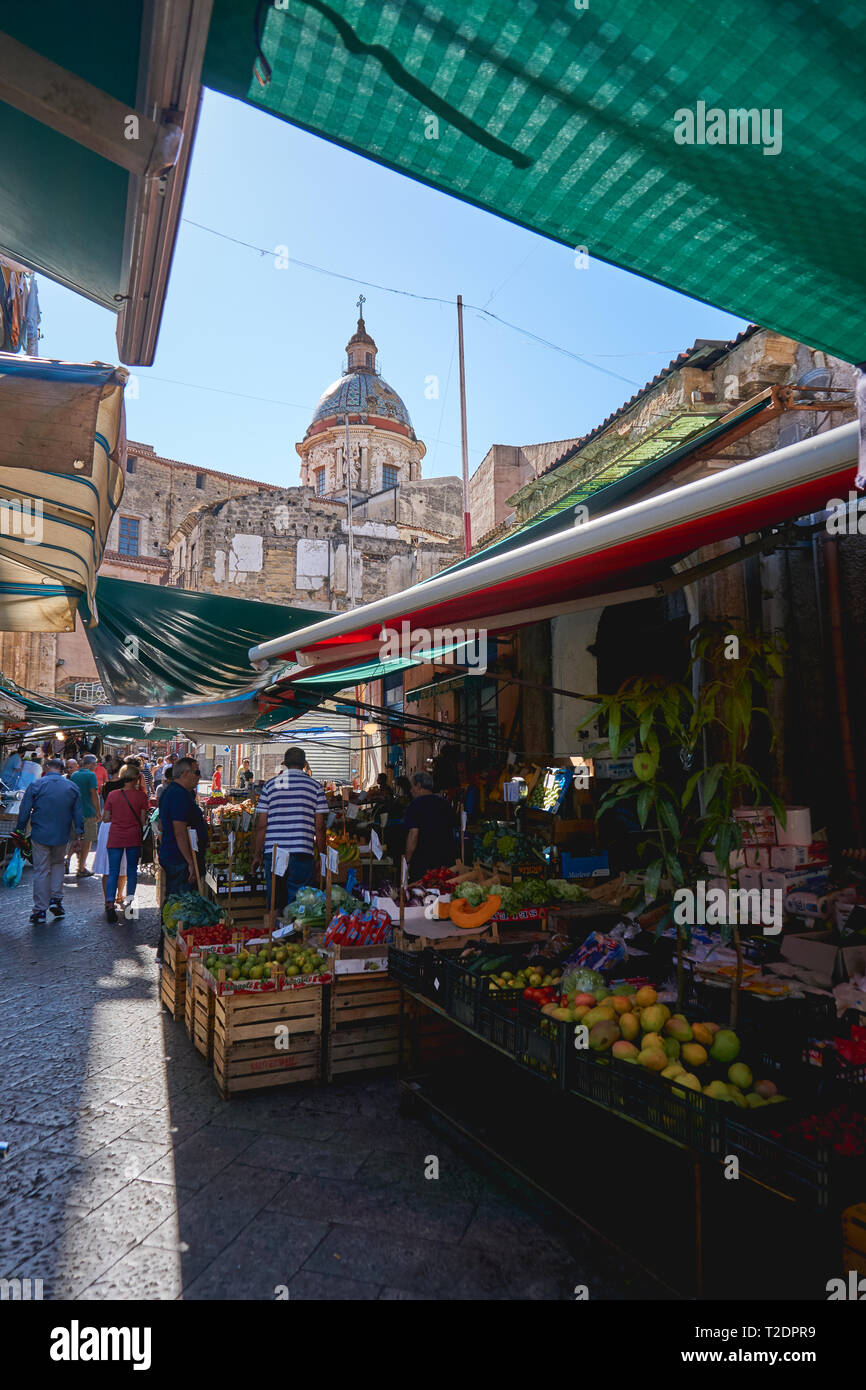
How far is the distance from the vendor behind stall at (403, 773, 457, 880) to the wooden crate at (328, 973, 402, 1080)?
2408 mm

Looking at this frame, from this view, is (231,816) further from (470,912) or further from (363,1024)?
(363,1024)

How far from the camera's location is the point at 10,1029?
5.62 meters

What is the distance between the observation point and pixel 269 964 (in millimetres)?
5016

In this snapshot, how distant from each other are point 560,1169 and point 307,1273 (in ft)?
4.44

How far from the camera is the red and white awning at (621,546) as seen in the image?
2.13 meters

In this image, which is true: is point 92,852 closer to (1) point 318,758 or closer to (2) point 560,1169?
(1) point 318,758

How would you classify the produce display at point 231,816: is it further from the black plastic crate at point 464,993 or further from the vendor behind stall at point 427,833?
the black plastic crate at point 464,993

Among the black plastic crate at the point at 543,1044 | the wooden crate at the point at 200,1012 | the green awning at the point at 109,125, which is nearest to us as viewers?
the green awning at the point at 109,125

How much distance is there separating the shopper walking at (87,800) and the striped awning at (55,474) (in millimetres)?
8391

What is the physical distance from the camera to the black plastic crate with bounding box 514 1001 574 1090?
10.4 ft

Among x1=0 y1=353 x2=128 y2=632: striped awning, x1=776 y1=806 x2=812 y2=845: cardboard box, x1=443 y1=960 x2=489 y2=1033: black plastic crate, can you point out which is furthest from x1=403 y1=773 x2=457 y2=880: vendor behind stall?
x1=0 y1=353 x2=128 y2=632: striped awning

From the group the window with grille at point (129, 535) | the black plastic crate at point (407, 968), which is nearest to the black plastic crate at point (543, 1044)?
the black plastic crate at point (407, 968)
